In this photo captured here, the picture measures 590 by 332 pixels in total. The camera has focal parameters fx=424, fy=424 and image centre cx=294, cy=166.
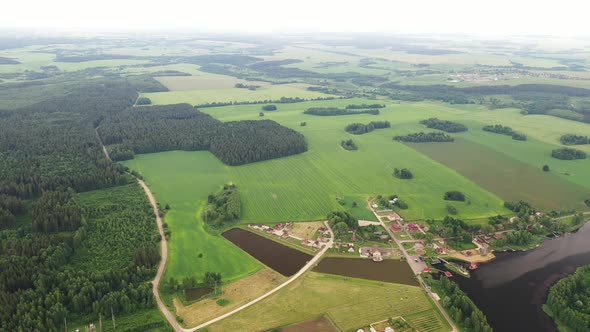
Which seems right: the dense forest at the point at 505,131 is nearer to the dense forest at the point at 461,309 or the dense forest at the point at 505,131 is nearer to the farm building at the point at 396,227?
the farm building at the point at 396,227

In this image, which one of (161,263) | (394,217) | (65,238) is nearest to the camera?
(161,263)

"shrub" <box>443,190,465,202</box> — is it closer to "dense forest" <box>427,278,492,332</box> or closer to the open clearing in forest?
"dense forest" <box>427,278,492,332</box>

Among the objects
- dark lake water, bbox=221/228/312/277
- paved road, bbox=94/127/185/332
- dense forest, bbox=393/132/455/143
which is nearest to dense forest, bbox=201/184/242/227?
dark lake water, bbox=221/228/312/277

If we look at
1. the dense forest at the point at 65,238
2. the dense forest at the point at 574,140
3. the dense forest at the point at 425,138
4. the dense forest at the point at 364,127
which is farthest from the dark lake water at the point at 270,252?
the dense forest at the point at 574,140

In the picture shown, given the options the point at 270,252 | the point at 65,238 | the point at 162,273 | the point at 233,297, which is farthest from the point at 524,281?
the point at 65,238

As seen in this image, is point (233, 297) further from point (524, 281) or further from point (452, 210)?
point (452, 210)

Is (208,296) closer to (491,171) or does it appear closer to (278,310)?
(278,310)
